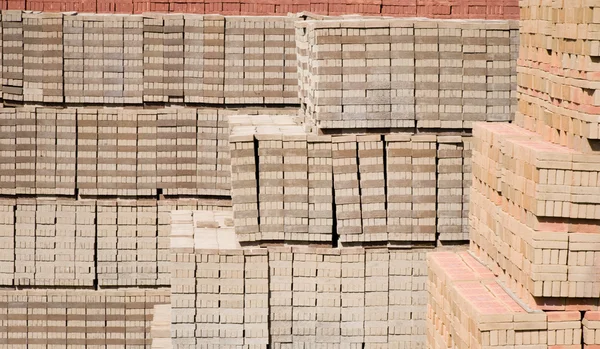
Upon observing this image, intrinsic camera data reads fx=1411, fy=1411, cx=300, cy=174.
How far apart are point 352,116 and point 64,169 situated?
13.1 feet

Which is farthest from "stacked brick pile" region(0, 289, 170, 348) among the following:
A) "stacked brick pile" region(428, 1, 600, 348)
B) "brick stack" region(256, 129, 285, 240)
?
"stacked brick pile" region(428, 1, 600, 348)

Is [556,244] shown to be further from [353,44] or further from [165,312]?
[165,312]

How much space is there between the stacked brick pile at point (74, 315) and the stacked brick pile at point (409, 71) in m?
3.72

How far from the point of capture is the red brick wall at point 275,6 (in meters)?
18.4

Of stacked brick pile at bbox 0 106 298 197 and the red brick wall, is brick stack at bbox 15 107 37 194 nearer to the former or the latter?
stacked brick pile at bbox 0 106 298 197

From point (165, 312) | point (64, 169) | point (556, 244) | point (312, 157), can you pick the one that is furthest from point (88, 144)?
point (556, 244)

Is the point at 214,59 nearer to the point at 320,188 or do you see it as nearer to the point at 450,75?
the point at 320,188

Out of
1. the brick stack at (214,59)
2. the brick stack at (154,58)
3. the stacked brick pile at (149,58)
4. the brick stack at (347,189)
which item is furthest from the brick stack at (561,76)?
the brick stack at (154,58)

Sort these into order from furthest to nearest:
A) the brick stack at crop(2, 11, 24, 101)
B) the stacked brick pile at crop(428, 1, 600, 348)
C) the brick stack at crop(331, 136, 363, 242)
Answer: the brick stack at crop(2, 11, 24, 101) < the brick stack at crop(331, 136, 363, 242) < the stacked brick pile at crop(428, 1, 600, 348)

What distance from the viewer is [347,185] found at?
43.8 feet

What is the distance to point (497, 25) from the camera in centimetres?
1347

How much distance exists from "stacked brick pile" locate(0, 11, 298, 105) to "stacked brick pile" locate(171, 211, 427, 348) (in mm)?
2862

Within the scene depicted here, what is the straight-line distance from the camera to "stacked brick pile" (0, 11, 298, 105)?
622 inches

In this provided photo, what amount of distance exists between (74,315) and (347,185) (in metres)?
4.19
